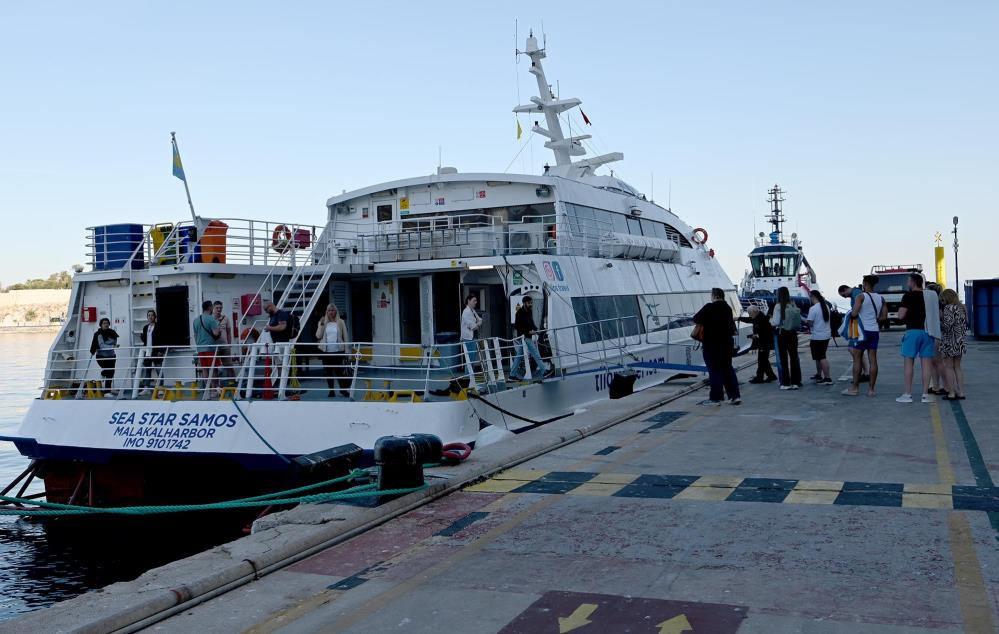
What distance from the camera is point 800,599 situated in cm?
477

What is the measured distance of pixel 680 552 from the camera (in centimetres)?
570

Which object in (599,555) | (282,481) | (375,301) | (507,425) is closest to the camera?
(599,555)

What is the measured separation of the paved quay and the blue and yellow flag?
30.5 feet

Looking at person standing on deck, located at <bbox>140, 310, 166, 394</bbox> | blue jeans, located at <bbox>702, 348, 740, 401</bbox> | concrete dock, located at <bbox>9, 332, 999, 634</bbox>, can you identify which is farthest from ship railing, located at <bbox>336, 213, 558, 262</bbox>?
concrete dock, located at <bbox>9, 332, 999, 634</bbox>

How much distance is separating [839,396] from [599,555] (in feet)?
29.6

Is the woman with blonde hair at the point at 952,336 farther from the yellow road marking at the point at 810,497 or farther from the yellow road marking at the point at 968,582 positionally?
the yellow road marking at the point at 968,582

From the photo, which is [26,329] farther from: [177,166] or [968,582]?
[968,582]

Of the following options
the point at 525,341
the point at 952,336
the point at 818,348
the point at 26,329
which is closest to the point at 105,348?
the point at 525,341

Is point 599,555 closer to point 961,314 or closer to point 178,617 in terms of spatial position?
point 178,617

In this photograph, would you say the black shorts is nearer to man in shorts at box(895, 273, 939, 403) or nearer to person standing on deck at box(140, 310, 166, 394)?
man in shorts at box(895, 273, 939, 403)

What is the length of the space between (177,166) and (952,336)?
40.6 feet

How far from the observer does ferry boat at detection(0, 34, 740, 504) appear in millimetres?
11656

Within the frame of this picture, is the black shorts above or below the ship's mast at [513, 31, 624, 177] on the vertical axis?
below

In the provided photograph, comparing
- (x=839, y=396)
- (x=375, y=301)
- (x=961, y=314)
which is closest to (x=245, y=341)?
(x=375, y=301)
